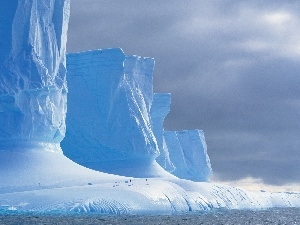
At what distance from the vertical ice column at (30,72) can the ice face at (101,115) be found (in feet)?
22.3

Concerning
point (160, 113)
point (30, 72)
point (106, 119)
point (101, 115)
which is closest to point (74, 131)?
point (101, 115)

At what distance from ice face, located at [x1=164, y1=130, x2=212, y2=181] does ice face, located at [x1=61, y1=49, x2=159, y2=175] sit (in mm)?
14466

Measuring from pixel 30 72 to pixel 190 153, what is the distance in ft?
89.2

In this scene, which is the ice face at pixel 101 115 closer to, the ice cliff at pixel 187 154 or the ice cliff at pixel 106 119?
the ice cliff at pixel 106 119

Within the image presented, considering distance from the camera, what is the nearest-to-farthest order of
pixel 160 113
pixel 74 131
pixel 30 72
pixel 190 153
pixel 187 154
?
pixel 30 72, pixel 74 131, pixel 160 113, pixel 190 153, pixel 187 154

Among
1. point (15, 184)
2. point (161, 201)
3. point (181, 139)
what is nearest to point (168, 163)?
point (181, 139)

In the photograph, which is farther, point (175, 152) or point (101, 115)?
point (175, 152)

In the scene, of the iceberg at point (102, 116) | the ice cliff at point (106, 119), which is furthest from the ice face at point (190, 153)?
the iceberg at point (102, 116)

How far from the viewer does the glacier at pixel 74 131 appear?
25.1 meters

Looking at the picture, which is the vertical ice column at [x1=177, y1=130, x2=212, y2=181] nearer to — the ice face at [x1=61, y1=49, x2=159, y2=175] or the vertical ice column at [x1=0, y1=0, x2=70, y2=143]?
the ice face at [x1=61, y1=49, x2=159, y2=175]

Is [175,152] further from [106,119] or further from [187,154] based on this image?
[106,119]

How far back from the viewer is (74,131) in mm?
36594

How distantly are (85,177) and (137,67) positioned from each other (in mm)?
13822

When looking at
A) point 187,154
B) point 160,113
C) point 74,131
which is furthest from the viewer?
point 187,154
